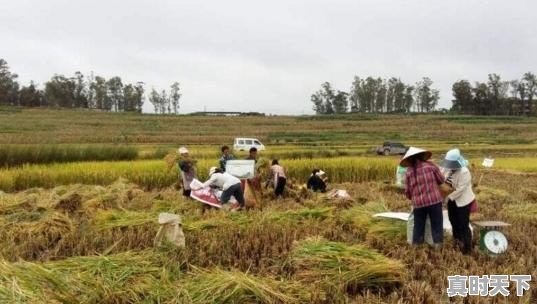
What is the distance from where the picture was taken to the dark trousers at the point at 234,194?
7.50 metres

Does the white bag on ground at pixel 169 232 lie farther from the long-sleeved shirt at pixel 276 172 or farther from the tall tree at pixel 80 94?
the tall tree at pixel 80 94

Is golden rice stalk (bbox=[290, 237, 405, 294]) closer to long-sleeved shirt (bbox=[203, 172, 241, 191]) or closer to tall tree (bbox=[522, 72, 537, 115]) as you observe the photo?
long-sleeved shirt (bbox=[203, 172, 241, 191])

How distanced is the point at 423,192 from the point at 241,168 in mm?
4040

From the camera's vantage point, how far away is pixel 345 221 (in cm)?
659

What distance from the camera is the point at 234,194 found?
7582mm

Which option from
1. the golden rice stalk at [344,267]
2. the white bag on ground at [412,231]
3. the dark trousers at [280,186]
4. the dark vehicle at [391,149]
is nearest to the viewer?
the golden rice stalk at [344,267]

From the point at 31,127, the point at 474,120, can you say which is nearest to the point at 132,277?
the point at 31,127

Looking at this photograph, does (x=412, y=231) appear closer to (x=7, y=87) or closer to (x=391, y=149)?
(x=391, y=149)

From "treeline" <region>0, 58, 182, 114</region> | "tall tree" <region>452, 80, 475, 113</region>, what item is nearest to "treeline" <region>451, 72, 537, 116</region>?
"tall tree" <region>452, 80, 475, 113</region>

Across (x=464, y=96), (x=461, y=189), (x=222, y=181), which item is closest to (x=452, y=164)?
(x=461, y=189)

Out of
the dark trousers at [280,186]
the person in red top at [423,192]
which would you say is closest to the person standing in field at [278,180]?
the dark trousers at [280,186]

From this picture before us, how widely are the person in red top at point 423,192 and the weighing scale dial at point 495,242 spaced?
483 mm

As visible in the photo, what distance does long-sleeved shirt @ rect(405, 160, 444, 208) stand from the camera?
17.0 feet

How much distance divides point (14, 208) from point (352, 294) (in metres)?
5.86
